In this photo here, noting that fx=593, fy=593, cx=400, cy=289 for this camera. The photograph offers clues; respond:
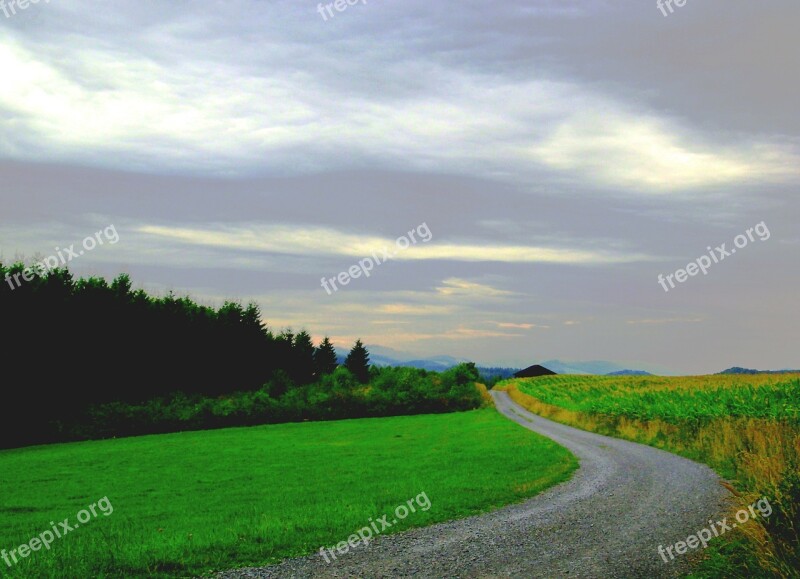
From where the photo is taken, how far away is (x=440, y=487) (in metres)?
23.5

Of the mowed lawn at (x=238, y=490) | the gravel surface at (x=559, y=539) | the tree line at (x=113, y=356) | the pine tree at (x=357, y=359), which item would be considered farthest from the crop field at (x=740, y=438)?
the pine tree at (x=357, y=359)

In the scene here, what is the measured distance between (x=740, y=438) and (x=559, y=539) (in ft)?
62.1

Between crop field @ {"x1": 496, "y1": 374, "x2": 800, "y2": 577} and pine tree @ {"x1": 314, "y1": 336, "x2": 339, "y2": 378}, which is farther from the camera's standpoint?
pine tree @ {"x1": 314, "y1": 336, "x2": 339, "y2": 378}

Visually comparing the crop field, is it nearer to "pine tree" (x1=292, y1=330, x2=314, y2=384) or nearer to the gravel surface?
the gravel surface

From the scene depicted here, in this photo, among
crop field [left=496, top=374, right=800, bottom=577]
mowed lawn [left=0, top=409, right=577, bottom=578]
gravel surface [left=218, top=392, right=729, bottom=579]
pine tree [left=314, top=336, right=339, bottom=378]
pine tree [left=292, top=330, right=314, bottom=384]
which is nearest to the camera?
crop field [left=496, top=374, right=800, bottom=577]

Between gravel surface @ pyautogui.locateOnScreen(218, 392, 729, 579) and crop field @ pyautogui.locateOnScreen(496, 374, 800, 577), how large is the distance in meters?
1.41

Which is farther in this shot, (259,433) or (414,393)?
(414,393)

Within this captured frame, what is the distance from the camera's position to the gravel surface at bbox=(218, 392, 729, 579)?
13.2 meters

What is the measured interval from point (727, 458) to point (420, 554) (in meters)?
19.9

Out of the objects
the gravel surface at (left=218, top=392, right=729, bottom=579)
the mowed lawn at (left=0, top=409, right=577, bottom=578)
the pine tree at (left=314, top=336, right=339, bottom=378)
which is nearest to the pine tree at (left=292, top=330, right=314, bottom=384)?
the pine tree at (left=314, top=336, right=339, bottom=378)

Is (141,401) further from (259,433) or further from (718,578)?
(718,578)

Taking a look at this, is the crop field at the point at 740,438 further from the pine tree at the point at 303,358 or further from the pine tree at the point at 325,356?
the pine tree at the point at 325,356

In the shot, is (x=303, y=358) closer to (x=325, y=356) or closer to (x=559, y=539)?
(x=325, y=356)

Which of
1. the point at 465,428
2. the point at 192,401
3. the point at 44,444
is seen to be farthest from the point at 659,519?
the point at 192,401
